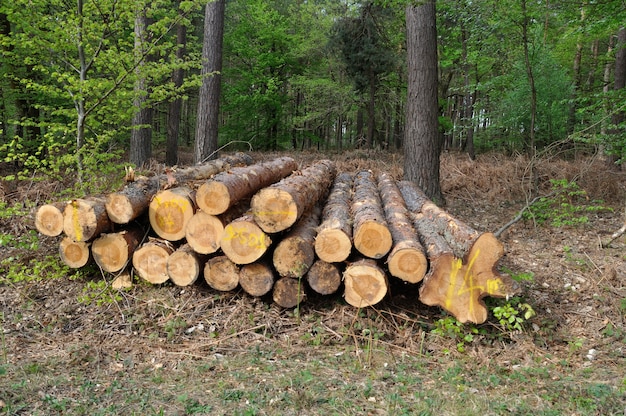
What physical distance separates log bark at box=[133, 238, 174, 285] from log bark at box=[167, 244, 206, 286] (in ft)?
0.30

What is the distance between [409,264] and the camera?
4051 mm

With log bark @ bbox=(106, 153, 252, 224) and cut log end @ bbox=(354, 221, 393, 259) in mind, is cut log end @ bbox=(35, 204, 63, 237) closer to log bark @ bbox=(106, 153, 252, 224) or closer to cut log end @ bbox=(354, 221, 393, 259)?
log bark @ bbox=(106, 153, 252, 224)

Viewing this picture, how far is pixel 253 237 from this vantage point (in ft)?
14.0

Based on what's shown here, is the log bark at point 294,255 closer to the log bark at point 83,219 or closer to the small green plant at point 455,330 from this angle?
the small green plant at point 455,330

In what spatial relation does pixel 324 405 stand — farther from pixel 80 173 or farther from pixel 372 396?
pixel 80 173

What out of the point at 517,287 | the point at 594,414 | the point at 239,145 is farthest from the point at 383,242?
the point at 239,145

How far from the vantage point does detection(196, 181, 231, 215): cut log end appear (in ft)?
14.6

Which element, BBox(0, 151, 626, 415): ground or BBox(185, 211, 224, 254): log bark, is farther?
BBox(185, 211, 224, 254): log bark

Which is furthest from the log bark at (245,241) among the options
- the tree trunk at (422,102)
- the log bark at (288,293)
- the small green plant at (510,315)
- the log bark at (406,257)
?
the tree trunk at (422,102)

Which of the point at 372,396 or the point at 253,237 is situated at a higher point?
the point at 253,237

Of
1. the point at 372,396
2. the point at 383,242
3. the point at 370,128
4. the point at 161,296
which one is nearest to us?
the point at 372,396

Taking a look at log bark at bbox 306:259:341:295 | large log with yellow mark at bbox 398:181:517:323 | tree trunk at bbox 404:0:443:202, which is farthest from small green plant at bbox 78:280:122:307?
tree trunk at bbox 404:0:443:202

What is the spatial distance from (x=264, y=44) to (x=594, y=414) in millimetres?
19820

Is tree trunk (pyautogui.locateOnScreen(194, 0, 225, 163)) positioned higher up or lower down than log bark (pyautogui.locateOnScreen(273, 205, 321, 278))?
higher up
